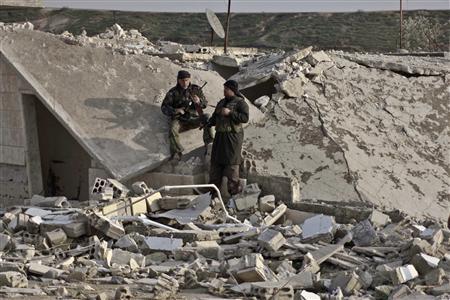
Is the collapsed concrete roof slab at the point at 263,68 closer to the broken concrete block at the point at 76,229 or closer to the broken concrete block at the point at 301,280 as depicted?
the broken concrete block at the point at 76,229

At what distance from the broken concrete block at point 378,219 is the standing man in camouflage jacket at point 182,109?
2847 millimetres

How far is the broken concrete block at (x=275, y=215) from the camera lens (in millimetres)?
9266

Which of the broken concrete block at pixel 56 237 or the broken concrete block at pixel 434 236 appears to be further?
the broken concrete block at pixel 56 237

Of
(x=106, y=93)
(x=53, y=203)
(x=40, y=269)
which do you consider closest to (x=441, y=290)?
(x=40, y=269)

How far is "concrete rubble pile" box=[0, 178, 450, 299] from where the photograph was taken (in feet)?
21.7

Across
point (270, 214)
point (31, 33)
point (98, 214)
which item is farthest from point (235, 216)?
point (31, 33)

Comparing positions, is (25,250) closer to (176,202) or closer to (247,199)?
(176,202)

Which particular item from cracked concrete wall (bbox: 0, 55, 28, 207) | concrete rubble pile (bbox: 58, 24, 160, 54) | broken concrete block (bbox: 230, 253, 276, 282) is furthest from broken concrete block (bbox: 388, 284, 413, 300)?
concrete rubble pile (bbox: 58, 24, 160, 54)

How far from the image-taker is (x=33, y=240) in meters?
8.50

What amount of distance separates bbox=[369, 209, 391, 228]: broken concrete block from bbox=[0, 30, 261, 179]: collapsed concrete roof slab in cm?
320

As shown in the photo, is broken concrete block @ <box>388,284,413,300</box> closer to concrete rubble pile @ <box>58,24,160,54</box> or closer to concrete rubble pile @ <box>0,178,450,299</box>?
concrete rubble pile @ <box>0,178,450,299</box>

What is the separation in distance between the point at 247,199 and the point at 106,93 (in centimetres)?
309

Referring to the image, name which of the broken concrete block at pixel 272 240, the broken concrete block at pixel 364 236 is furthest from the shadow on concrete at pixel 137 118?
the broken concrete block at pixel 364 236

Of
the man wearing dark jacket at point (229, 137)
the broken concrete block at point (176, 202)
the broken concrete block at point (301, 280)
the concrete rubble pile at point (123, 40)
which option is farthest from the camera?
the concrete rubble pile at point (123, 40)
